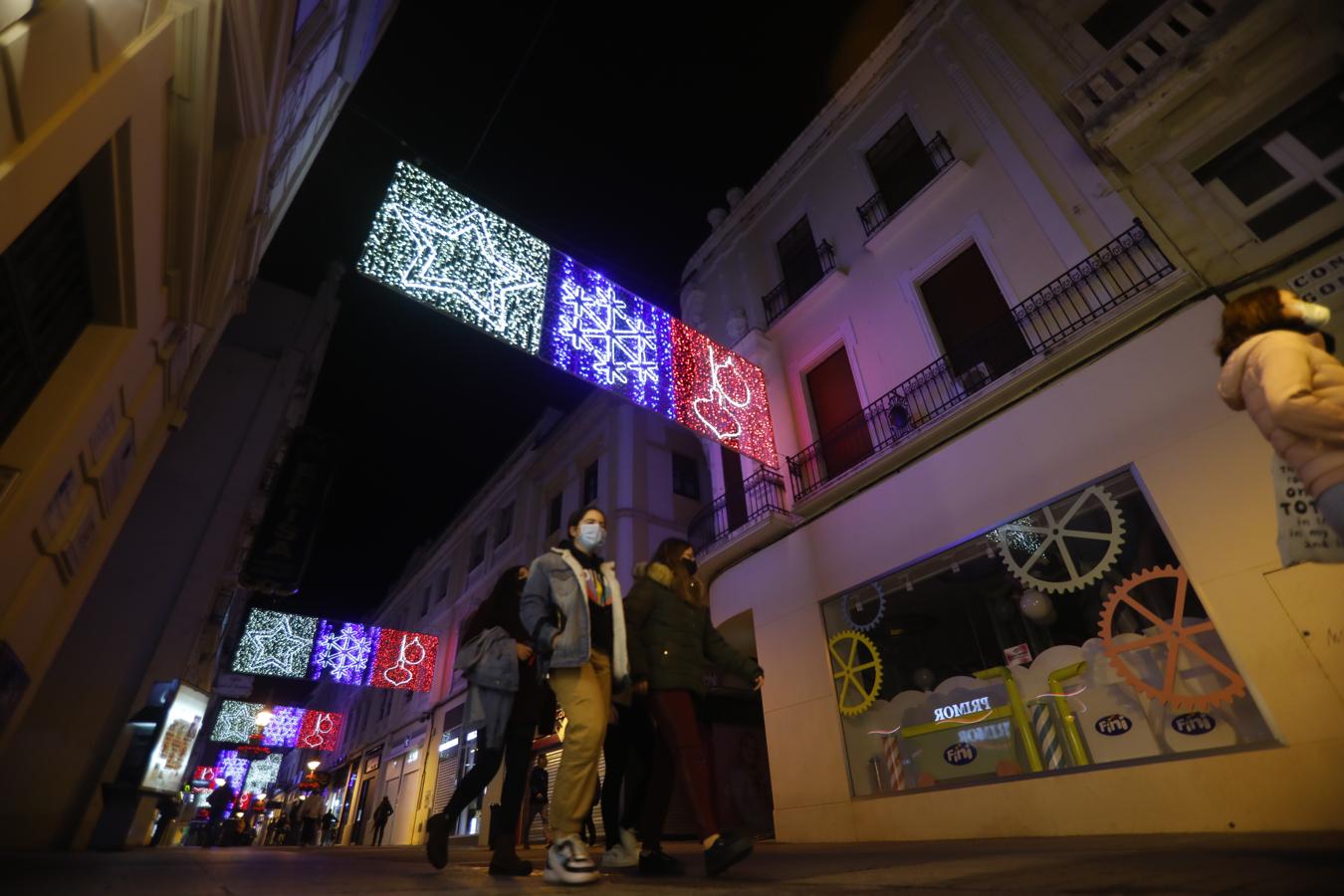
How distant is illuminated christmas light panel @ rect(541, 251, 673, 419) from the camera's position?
22.0 feet

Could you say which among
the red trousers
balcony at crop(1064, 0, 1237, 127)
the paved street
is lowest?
the paved street

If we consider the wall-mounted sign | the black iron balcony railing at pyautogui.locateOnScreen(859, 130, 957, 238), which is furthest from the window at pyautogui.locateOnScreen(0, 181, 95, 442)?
the black iron balcony railing at pyautogui.locateOnScreen(859, 130, 957, 238)

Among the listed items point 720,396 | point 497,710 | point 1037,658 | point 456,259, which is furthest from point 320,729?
point 1037,658

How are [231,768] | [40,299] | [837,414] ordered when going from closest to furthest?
[40,299] → [837,414] → [231,768]

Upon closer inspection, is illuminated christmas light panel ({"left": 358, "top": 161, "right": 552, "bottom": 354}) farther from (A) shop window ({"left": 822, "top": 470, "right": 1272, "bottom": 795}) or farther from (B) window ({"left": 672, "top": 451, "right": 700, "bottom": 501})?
(B) window ({"left": 672, "top": 451, "right": 700, "bottom": 501})

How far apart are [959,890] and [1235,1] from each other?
751cm

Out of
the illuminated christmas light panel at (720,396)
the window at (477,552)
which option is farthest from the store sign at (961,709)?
the window at (477,552)

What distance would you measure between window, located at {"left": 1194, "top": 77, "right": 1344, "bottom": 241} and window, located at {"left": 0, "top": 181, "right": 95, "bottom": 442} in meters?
9.16

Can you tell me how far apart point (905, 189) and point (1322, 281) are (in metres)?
5.86

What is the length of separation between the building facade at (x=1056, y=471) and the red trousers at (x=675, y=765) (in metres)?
4.01

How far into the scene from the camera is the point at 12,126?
90.7 inches

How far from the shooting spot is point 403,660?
58.9ft

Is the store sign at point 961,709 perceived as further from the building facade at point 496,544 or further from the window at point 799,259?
the building facade at point 496,544

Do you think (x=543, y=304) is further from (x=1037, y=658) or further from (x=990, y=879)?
(x=1037, y=658)
